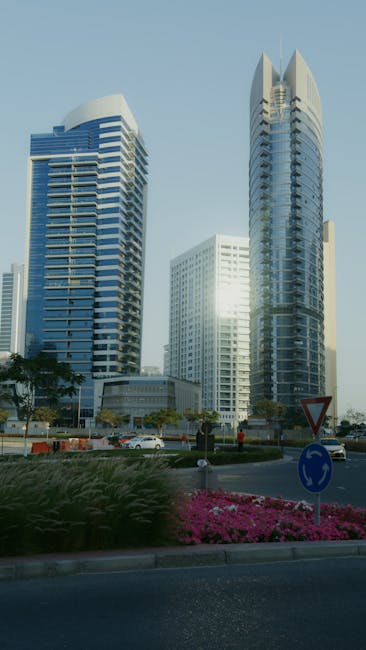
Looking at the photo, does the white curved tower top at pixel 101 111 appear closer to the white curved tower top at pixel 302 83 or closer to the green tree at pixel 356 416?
the white curved tower top at pixel 302 83

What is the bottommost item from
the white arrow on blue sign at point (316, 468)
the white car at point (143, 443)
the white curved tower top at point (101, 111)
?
the white car at point (143, 443)

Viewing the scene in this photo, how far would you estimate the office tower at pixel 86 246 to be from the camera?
15725 centimetres

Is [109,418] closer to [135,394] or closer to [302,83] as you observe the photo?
[135,394]

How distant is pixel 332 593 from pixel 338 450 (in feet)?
123

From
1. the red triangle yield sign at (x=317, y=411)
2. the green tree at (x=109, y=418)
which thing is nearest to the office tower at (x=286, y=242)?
the green tree at (x=109, y=418)

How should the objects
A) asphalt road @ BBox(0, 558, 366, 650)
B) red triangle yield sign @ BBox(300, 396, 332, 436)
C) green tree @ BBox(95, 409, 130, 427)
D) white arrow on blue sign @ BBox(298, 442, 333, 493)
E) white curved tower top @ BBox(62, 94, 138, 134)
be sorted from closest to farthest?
asphalt road @ BBox(0, 558, 366, 650)
white arrow on blue sign @ BBox(298, 442, 333, 493)
red triangle yield sign @ BBox(300, 396, 332, 436)
green tree @ BBox(95, 409, 130, 427)
white curved tower top @ BBox(62, 94, 138, 134)

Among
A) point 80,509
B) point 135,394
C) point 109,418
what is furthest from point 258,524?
point 135,394

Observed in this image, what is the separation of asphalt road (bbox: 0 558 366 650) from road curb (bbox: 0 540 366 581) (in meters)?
0.20

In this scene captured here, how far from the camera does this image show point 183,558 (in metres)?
8.50

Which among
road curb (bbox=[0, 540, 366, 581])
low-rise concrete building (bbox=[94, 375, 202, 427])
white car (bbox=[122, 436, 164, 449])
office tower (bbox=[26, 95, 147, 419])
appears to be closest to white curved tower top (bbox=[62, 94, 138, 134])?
office tower (bbox=[26, 95, 147, 419])

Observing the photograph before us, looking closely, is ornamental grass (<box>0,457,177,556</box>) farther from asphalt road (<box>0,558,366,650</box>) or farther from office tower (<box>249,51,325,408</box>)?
office tower (<box>249,51,325,408</box>)

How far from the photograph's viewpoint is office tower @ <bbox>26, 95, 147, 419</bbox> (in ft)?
516

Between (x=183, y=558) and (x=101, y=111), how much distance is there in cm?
16825

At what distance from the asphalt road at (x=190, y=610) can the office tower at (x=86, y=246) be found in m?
148
